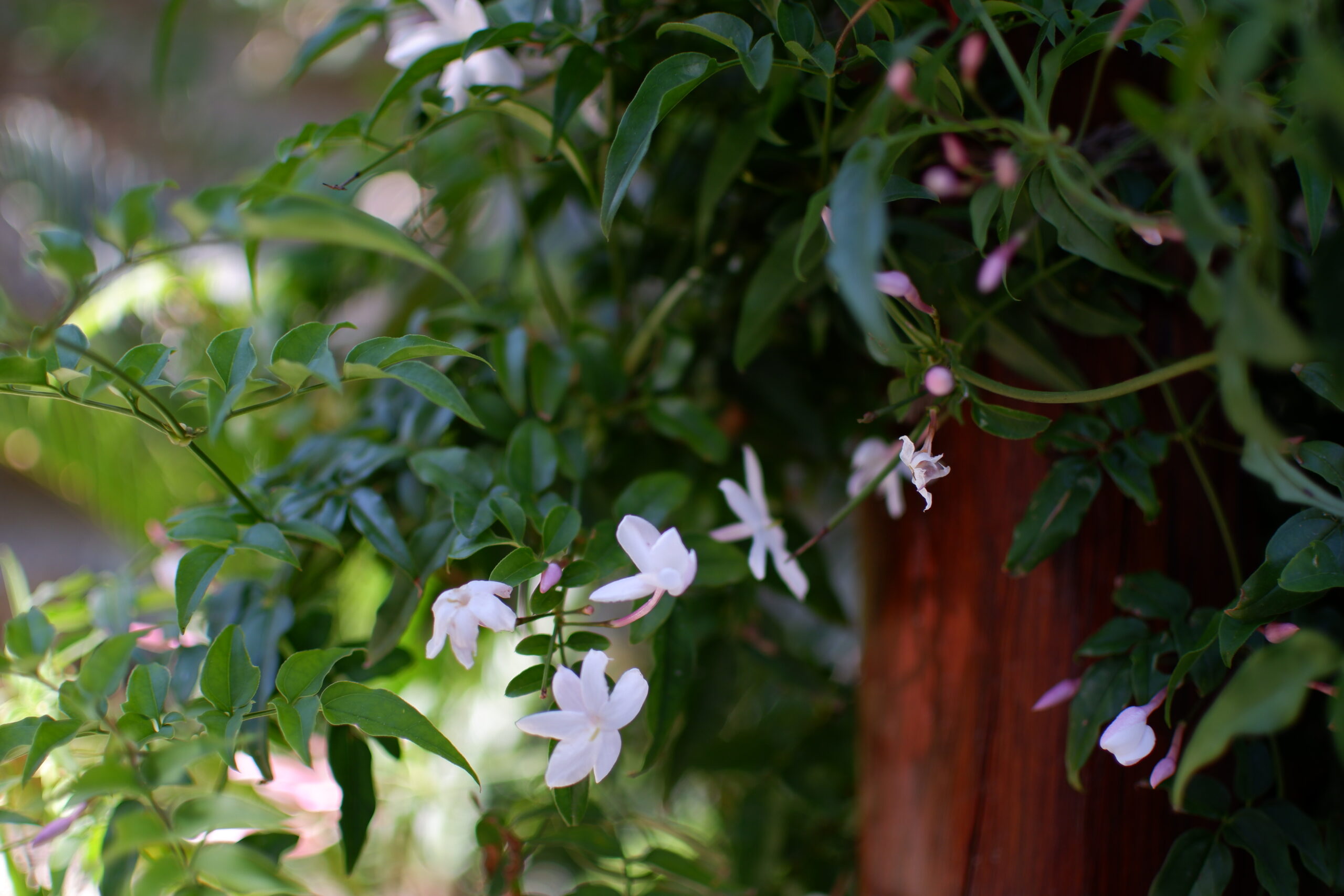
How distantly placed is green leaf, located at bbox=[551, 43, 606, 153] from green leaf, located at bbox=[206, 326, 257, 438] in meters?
0.17

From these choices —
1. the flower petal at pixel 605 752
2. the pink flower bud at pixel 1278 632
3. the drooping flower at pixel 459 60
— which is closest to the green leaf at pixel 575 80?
the drooping flower at pixel 459 60

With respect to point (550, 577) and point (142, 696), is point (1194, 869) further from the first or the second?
point (142, 696)

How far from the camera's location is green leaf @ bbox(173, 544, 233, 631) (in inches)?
13.7

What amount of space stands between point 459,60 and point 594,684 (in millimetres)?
342

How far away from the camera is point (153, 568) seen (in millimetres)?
618

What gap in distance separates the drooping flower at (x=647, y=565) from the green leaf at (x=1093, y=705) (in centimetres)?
19

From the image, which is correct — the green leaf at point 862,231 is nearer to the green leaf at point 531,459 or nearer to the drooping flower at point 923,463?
the drooping flower at point 923,463

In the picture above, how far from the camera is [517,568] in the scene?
0.34m

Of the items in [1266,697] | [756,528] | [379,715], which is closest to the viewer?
[1266,697]

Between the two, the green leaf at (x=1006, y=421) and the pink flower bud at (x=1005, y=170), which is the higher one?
the pink flower bud at (x=1005, y=170)

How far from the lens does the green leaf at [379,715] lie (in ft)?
1.05

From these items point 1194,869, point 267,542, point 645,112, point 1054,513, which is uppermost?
point 645,112

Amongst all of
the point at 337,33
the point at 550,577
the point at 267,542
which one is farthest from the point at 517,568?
the point at 337,33

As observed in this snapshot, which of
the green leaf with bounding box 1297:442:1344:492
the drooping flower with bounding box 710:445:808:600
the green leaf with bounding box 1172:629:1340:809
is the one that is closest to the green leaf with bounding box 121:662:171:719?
the drooping flower with bounding box 710:445:808:600
